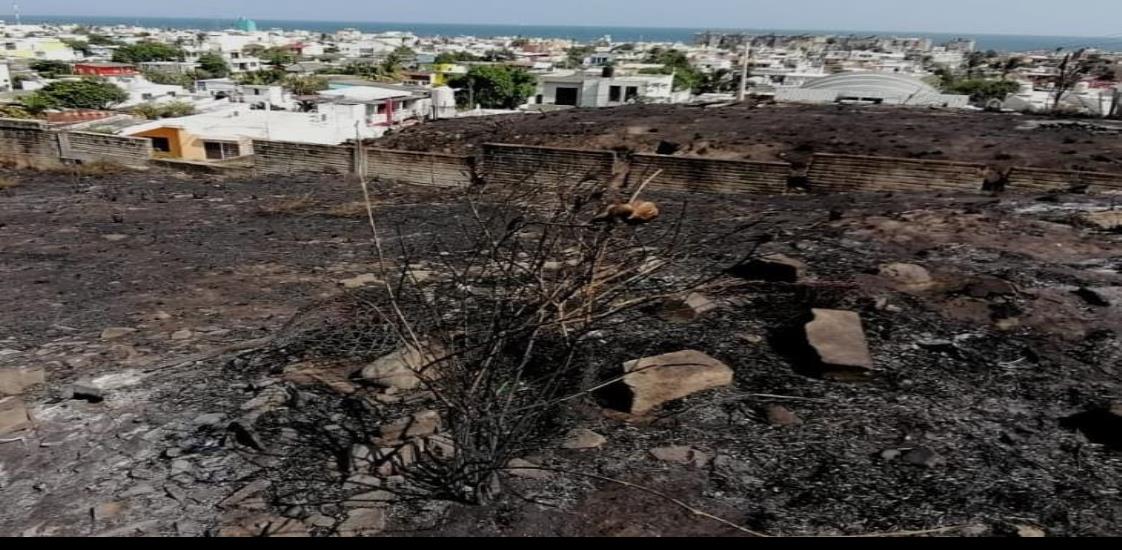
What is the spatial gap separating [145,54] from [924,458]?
8777 centimetres

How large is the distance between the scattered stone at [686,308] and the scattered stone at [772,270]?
0.50 meters

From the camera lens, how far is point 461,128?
1381 centimetres

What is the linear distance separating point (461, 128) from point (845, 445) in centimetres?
1191

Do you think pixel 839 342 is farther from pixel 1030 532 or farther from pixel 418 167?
pixel 418 167

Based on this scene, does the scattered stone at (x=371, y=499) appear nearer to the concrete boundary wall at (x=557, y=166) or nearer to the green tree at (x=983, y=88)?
the concrete boundary wall at (x=557, y=166)

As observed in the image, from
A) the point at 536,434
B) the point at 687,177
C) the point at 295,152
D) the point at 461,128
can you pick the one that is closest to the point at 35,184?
the point at 295,152

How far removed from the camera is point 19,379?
3.72m

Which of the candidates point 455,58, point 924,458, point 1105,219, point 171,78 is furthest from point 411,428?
point 455,58

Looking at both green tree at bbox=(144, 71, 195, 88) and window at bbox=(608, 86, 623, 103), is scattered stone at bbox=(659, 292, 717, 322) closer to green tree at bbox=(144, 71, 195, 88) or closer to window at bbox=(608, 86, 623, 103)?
window at bbox=(608, 86, 623, 103)

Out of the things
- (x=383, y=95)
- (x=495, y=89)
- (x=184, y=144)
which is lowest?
(x=495, y=89)

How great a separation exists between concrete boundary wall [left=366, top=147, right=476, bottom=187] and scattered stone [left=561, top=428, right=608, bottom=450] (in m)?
7.41

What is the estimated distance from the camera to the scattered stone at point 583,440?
10.1 ft

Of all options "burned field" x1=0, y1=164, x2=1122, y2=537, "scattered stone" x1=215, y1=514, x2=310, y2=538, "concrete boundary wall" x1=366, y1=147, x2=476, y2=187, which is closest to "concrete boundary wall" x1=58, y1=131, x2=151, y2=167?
"concrete boundary wall" x1=366, y1=147, x2=476, y2=187

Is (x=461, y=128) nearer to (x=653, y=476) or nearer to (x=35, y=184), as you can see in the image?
(x=35, y=184)
